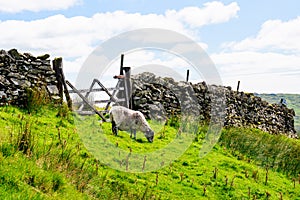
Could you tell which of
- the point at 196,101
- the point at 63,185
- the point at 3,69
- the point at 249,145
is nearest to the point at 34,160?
the point at 63,185

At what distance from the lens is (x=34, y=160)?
19.0ft

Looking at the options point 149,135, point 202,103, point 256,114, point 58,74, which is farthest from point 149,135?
Answer: point 256,114

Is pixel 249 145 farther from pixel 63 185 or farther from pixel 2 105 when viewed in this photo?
pixel 63 185

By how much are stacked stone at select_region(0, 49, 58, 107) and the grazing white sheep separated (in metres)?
2.61

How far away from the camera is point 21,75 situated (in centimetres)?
1234

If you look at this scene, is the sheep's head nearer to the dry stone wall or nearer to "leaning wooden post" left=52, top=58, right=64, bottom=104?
"leaning wooden post" left=52, top=58, right=64, bottom=104

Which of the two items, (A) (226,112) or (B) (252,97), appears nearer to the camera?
(A) (226,112)

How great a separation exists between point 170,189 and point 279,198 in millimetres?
2993

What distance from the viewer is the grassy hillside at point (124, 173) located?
17.3 feet

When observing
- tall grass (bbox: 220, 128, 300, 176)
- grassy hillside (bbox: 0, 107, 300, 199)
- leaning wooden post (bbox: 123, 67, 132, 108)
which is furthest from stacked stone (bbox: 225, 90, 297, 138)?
leaning wooden post (bbox: 123, 67, 132, 108)

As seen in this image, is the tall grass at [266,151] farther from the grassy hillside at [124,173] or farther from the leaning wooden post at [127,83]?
the leaning wooden post at [127,83]

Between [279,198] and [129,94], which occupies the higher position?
[129,94]

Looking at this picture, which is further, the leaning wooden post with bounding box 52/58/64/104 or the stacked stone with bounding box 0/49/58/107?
the leaning wooden post with bounding box 52/58/64/104

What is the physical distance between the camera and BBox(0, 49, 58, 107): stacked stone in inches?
457
